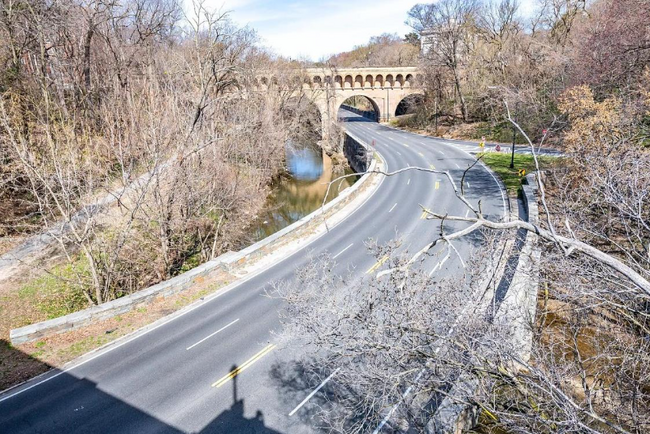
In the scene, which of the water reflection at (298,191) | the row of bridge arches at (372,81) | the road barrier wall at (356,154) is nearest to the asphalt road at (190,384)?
the water reflection at (298,191)

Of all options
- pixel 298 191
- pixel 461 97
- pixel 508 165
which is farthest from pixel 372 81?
pixel 508 165

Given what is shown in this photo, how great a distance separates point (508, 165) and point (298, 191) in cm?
1713

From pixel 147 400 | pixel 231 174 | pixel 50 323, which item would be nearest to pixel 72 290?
pixel 50 323

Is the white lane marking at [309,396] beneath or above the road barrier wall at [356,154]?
beneath

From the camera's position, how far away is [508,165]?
30984 mm

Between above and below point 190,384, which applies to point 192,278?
above

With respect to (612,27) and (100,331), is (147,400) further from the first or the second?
(612,27)

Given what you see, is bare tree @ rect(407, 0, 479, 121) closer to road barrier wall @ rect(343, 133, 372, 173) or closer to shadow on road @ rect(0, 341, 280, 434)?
road barrier wall @ rect(343, 133, 372, 173)

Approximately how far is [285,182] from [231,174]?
477 inches

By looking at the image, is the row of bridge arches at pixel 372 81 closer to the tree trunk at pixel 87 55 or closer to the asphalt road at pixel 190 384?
the tree trunk at pixel 87 55

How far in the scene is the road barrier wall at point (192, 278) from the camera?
11.9 m

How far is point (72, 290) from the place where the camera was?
1560cm

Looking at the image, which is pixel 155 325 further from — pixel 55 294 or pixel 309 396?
pixel 309 396

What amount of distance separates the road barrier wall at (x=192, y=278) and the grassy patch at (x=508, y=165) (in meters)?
10.9
